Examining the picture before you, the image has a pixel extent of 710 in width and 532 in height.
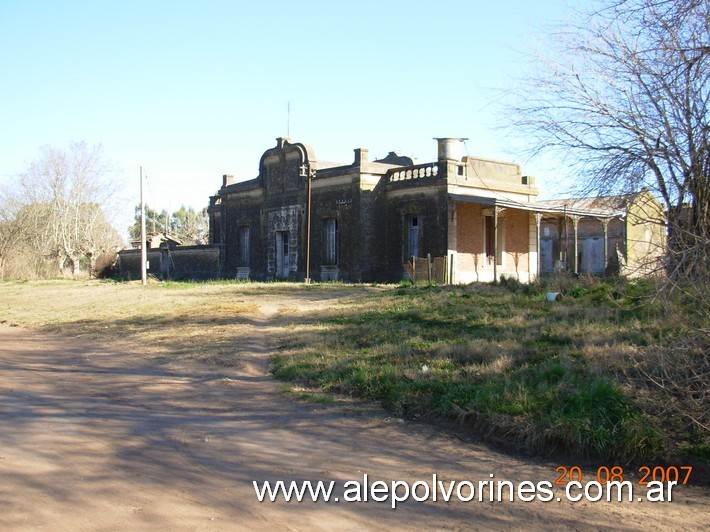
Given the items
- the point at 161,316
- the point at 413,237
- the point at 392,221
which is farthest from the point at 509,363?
the point at 392,221

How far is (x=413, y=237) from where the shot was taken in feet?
92.8

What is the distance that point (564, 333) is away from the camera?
1084cm

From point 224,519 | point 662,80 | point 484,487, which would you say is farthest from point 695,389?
point 224,519

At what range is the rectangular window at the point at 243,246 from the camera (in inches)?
1441

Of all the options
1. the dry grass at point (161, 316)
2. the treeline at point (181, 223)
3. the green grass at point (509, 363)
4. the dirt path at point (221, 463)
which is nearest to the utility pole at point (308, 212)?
the dry grass at point (161, 316)

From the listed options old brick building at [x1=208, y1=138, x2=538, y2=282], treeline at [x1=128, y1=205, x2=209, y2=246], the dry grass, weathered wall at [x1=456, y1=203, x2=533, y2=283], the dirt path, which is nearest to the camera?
the dirt path

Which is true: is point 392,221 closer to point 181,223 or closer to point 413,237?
point 413,237

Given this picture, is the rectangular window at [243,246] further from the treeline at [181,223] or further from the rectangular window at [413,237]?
the treeline at [181,223]

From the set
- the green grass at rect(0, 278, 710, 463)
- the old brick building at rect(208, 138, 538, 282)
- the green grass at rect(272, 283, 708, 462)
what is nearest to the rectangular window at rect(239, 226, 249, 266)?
the old brick building at rect(208, 138, 538, 282)

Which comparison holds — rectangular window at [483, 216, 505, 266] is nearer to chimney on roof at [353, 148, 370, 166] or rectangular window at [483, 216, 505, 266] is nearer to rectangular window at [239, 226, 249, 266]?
chimney on roof at [353, 148, 370, 166]

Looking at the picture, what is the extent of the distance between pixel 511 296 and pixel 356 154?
14759mm

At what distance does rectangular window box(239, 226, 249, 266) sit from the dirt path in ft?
86.7

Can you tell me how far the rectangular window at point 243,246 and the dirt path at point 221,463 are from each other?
26415 millimetres

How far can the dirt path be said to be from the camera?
510 cm
